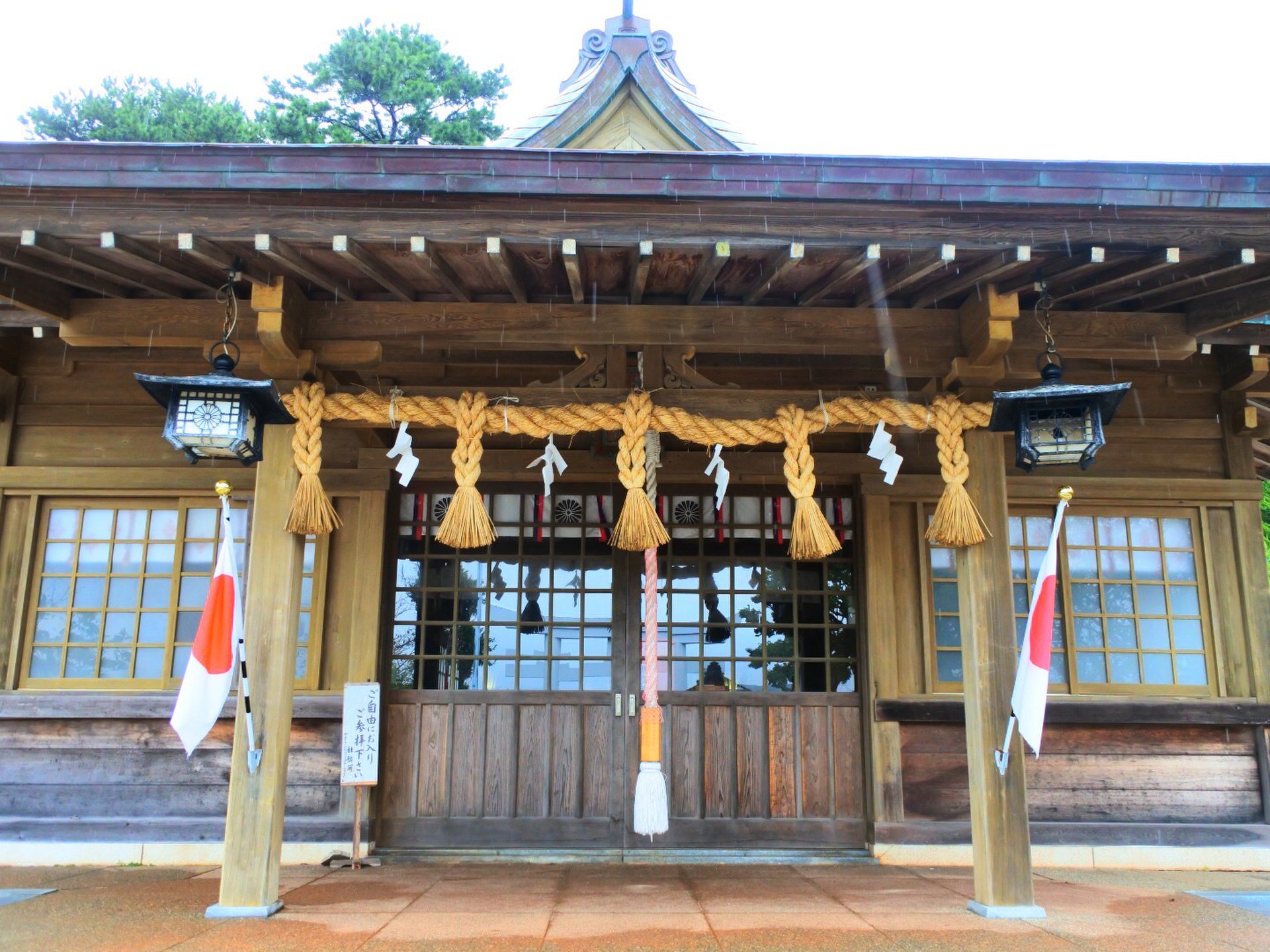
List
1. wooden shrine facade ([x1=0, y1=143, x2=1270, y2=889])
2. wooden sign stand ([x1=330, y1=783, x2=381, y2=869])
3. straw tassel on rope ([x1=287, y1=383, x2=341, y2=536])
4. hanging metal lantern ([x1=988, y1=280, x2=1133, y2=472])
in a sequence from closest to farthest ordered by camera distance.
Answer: hanging metal lantern ([x1=988, y1=280, x2=1133, y2=472]), straw tassel on rope ([x1=287, y1=383, x2=341, y2=536]), wooden sign stand ([x1=330, y1=783, x2=381, y2=869]), wooden shrine facade ([x1=0, y1=143, x2=1270, y2=889])

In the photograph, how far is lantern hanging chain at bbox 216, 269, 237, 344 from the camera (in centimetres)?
433

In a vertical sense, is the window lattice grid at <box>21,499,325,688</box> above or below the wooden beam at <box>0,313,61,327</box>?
below

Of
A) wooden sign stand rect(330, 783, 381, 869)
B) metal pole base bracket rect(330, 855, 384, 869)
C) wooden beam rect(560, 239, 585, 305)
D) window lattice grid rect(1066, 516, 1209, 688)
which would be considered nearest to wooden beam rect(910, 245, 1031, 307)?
wooden beam rect(560, 239, 585, 305)

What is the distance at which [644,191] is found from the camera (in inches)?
153

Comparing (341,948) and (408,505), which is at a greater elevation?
(408,505)

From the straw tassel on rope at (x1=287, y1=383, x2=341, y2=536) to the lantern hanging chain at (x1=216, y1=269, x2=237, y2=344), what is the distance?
40cm

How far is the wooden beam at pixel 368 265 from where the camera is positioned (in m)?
3.94

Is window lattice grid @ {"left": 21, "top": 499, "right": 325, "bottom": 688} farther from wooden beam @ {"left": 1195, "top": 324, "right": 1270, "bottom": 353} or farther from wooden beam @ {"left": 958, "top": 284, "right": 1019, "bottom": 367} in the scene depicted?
wooden beam @ {"left": 1195, "top": 324, "right": 1270, "bottom": 353}

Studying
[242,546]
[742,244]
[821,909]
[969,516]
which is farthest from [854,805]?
[242,546]

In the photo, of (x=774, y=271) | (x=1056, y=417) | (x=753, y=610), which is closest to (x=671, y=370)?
(x=774, y=271)

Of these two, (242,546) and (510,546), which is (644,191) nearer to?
(510,546)

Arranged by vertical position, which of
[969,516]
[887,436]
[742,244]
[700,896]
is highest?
[742,244]

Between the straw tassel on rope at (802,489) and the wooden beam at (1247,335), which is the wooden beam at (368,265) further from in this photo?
the wooden beam at (1247,335)

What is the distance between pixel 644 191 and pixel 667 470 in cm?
254
